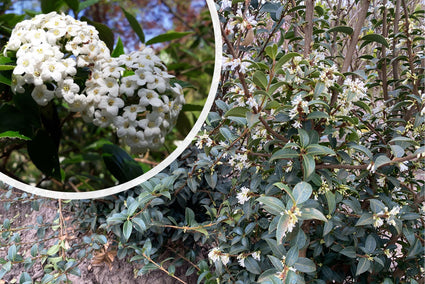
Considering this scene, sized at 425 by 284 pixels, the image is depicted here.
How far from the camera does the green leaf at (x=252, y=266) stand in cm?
87

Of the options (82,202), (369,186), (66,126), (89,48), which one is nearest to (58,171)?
(66,126)

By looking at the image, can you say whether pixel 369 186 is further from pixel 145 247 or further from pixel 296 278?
pixel 145 247

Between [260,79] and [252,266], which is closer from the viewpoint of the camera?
[260,79]

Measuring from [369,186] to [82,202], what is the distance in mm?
961

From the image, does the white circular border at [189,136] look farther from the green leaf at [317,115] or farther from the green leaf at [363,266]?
the green leaf at [363,266]

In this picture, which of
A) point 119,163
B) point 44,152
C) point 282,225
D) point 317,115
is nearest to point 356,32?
point 317,115

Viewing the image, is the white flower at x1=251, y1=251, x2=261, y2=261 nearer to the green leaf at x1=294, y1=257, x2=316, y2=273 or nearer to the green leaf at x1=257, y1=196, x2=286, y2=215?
the green leaf at x1=294, y1=257, x2=316, y2=273

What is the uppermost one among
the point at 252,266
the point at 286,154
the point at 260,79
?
the point at 260,79

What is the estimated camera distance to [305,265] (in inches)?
28.0

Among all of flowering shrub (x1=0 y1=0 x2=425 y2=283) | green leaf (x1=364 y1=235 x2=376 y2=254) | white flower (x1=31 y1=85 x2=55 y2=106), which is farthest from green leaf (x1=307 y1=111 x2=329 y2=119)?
white flower (x1=31 y1=85 x2=55 y2=106)

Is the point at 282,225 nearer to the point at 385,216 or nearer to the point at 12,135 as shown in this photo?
the point at 385,216

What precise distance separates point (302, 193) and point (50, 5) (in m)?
0.59

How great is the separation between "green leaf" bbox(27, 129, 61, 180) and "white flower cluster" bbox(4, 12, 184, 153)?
0.07 meters

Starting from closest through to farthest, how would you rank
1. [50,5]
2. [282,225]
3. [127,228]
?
[282,225] < [50,5] < [127,228]
